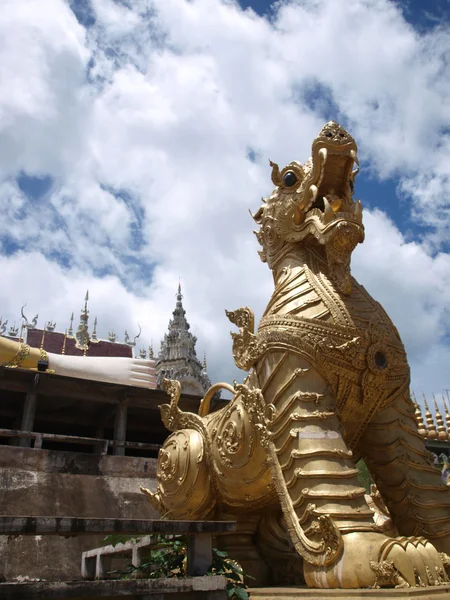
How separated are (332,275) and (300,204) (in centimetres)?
96

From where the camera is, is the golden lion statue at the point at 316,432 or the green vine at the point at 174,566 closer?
the green vine at the point at 174,566

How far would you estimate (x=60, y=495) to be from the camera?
375 inches

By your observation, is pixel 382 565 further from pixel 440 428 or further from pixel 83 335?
pixel 83 335

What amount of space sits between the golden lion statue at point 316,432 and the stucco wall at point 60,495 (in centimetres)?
271

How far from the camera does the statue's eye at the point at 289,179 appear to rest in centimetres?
655

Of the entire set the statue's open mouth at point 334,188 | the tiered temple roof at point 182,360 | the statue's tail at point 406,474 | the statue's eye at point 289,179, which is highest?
the tiered temple roof at point 182,360

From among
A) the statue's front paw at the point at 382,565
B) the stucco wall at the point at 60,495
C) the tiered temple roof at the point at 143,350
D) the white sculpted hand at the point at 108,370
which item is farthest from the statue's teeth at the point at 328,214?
the tiered temple roof at the point at 143,350

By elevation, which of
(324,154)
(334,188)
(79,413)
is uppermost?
(79,413)

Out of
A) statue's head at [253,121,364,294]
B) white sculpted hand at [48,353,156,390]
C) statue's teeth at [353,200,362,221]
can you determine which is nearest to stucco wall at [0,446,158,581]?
white sculpted hand at [48,353,156,390]

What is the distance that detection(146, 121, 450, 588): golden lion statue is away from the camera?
4.52 metres

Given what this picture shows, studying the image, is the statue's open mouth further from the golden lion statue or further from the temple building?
the temple building

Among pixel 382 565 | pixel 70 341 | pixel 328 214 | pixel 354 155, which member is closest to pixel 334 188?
pixel 354 155

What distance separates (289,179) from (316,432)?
121 inches

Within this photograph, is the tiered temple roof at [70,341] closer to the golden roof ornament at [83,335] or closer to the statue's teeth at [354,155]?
the golden roof ornament at [83,335]
